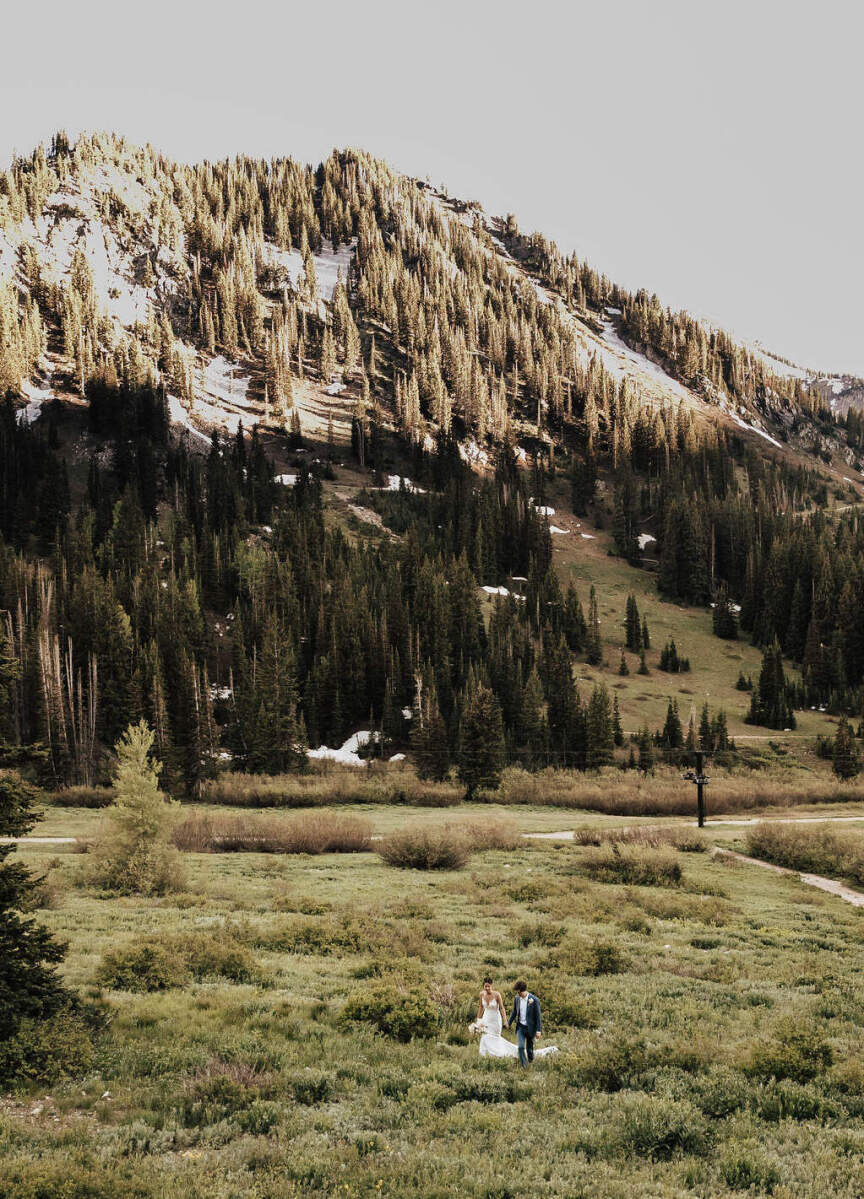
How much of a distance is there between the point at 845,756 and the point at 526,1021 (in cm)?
7197

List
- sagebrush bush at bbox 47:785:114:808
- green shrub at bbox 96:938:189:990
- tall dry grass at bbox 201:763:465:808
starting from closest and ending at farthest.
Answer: green shrub at bbox 96:938:189:990
sagebrush bush at bbox 47:785:114:808
tall dry grass at bbox 201:763:465:808

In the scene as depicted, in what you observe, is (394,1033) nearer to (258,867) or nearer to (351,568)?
(258,867)

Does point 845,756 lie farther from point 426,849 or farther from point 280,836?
point 280,836

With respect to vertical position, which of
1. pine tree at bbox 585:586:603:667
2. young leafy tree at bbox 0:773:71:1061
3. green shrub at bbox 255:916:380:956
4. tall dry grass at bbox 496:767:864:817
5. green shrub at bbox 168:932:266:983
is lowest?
tall dry grass at bbox 496:767:864:817

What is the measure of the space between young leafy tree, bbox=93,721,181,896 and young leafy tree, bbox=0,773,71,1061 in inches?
600

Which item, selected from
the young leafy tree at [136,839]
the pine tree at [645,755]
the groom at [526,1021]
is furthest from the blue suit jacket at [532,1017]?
the pine tree at [645,755]

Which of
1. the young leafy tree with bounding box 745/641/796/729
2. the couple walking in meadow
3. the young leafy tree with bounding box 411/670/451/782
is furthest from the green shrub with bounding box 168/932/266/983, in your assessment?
the young leafy tree with bounding box 745/641/796/729

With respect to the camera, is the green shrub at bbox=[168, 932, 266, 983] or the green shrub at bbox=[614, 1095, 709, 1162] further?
the green shrub at bbox=[168, 932, 266, 983]

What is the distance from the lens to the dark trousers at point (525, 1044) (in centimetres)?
1327

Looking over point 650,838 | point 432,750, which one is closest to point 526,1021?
point 650,838

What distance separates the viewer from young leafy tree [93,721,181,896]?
27859 mm

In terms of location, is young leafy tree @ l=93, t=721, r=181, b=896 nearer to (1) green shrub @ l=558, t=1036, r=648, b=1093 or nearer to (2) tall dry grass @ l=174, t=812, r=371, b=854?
(2) tall dry grass @ l=174, t=812, r=371, b=854

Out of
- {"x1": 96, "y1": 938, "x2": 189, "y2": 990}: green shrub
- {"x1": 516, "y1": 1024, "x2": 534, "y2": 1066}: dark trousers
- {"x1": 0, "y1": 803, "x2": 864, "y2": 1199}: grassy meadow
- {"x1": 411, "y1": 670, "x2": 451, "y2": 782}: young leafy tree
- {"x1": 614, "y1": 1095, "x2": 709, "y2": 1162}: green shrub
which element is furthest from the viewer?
{"x1": 411, "y1": 670, "x2": 451, "y2": 782}: young leafy tree

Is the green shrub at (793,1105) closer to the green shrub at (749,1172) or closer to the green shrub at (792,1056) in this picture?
the green shrub at (792,1056)
